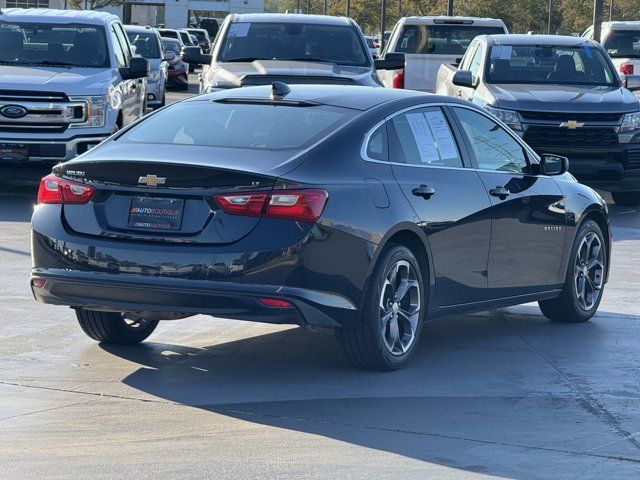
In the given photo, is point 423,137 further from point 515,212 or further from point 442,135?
point 515,212

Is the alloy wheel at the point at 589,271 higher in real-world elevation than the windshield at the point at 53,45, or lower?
lower

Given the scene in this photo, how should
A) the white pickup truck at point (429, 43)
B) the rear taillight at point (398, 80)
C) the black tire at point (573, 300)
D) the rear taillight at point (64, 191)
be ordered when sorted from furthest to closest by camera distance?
1. the white pickup truck at point (429, 43)
2. the rear taillight at point (398, 80)
3. the black tire at point (573, 300)
4. the rear taillight at point (64, 191)

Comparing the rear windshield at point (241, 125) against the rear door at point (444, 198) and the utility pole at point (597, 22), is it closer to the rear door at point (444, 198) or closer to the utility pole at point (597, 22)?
the rear door at point (444, 198)

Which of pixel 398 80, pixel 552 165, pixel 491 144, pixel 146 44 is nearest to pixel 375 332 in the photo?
pixel 491 144

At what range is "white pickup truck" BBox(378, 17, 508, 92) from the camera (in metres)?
23.5

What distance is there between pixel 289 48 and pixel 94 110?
104 inches

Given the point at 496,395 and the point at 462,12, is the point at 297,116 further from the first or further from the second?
the point at 462,12

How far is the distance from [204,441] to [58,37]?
38.4 ft

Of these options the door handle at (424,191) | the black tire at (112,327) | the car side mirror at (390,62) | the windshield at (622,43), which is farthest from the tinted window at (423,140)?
the windshield at (622,43)

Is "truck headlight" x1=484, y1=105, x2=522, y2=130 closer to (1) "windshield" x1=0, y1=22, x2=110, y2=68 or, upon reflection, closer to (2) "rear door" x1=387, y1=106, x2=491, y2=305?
(1) "windshield" x1=0, y1=22, x2=110, y2=68

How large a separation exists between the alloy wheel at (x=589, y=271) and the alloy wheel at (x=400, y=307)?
82.3 inches

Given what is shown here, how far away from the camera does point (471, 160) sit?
8883 mm

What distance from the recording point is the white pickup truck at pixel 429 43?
77.0 feet

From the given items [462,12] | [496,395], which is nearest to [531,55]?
[496,395]
